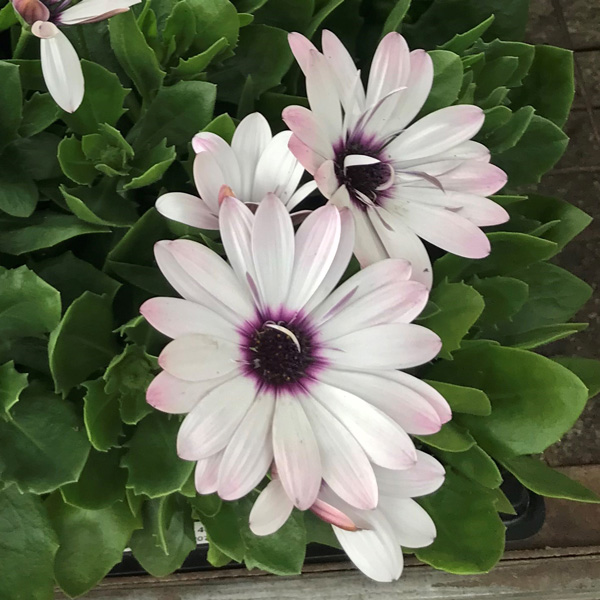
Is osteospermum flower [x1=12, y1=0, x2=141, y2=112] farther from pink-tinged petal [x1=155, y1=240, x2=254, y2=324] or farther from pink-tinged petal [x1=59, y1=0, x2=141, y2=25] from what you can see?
pink-tinged petal [x1=155, y1=240, x2=254, y2=324]

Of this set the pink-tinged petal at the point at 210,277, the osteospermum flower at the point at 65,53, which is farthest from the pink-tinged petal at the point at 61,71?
the pink-tinged petal at the point at 210,277

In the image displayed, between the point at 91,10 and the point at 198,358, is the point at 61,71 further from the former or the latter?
the point at 198,358

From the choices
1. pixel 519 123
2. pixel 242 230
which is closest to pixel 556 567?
pixel 519 123

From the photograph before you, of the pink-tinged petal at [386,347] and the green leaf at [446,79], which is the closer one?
the pink-tinged petal at [386,347]

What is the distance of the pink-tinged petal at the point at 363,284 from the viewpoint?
0.28 meters

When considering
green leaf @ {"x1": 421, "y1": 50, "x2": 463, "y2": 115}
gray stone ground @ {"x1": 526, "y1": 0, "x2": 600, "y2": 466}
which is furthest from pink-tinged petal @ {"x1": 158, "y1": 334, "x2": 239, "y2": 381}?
gray stone ground @ {"x1": 526, "y1": 0, "x2": 600, "y2": 466}

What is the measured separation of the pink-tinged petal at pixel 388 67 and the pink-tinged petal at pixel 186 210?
10cm

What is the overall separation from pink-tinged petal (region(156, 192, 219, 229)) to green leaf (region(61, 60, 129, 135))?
0.34ft

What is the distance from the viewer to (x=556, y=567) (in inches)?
26.7

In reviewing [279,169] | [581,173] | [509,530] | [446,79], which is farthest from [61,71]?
[581,173]

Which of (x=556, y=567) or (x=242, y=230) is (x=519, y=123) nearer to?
(x=242, y=230)

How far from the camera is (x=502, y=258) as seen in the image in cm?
44

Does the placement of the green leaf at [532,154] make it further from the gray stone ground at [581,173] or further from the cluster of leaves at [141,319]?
the gray stone ground at [581,173]

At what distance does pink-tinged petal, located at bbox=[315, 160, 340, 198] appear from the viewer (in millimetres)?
288
